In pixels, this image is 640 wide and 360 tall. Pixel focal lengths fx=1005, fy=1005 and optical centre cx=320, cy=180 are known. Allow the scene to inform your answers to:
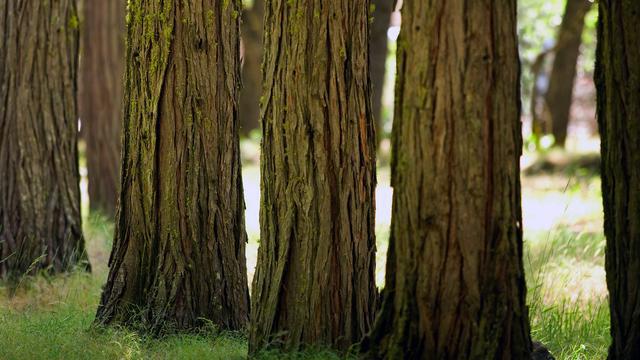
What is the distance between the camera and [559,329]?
723 cm

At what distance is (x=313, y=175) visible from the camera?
5801 millimetres

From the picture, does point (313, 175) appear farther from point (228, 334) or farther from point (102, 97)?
point (102, 97)

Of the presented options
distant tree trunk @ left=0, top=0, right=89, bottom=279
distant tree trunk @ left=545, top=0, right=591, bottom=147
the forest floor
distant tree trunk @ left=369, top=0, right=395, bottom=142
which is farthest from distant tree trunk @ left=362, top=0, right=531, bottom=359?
distant tree trunk @ left=545, top=0, right=591, bottom=147

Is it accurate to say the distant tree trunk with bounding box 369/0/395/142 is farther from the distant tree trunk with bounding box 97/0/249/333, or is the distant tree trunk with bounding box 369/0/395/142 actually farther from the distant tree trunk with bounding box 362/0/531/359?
the distant tree trunk with bounding box 362/0/531/359

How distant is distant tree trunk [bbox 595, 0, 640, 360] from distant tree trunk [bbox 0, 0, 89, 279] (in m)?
5.21

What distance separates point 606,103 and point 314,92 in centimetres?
162

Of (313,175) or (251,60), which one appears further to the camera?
(251,60)

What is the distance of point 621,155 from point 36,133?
18.2ft

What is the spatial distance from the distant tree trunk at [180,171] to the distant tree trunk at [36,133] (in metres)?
2.33

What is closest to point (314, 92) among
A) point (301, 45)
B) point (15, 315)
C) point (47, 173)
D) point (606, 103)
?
point (301, 45)

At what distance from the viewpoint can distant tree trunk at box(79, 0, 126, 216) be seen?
42.3 feet

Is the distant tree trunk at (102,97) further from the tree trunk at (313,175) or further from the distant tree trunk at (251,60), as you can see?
the distant tree trunk at (251,60)

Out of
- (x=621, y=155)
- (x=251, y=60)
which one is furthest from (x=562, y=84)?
(x=621, y=155)

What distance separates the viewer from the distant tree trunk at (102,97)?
12898 mm
